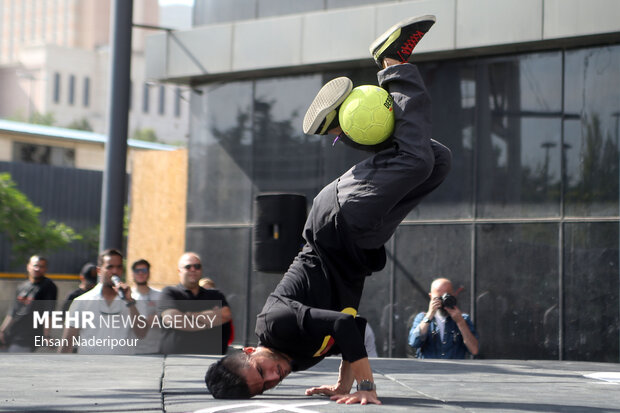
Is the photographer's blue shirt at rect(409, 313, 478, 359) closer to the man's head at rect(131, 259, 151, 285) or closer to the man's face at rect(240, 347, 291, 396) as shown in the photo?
the man's head at rect(131, 259, 151, 285)

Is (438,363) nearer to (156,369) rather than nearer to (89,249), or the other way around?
(156,369)

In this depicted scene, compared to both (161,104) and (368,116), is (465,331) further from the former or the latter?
(161,104)

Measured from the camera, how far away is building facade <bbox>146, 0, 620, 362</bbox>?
491 inches

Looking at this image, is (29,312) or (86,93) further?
(86,93)

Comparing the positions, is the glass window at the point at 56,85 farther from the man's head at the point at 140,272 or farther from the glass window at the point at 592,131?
the man's head at the point at 140,272

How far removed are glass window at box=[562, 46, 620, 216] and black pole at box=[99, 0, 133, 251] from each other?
230 inches

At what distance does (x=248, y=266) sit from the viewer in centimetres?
1535

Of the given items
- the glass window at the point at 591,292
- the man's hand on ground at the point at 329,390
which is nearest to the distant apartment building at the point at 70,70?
the glass window at the point at 591,292

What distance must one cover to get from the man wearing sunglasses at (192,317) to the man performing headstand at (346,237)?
314cm

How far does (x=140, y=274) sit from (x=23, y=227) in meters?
22.0

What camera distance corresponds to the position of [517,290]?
12906 millimetres

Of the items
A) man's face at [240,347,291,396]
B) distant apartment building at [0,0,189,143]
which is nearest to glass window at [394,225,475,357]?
man's face at [240,347,291,396]

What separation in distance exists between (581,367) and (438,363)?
924mm

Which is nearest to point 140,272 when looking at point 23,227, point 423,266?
point 423,266
